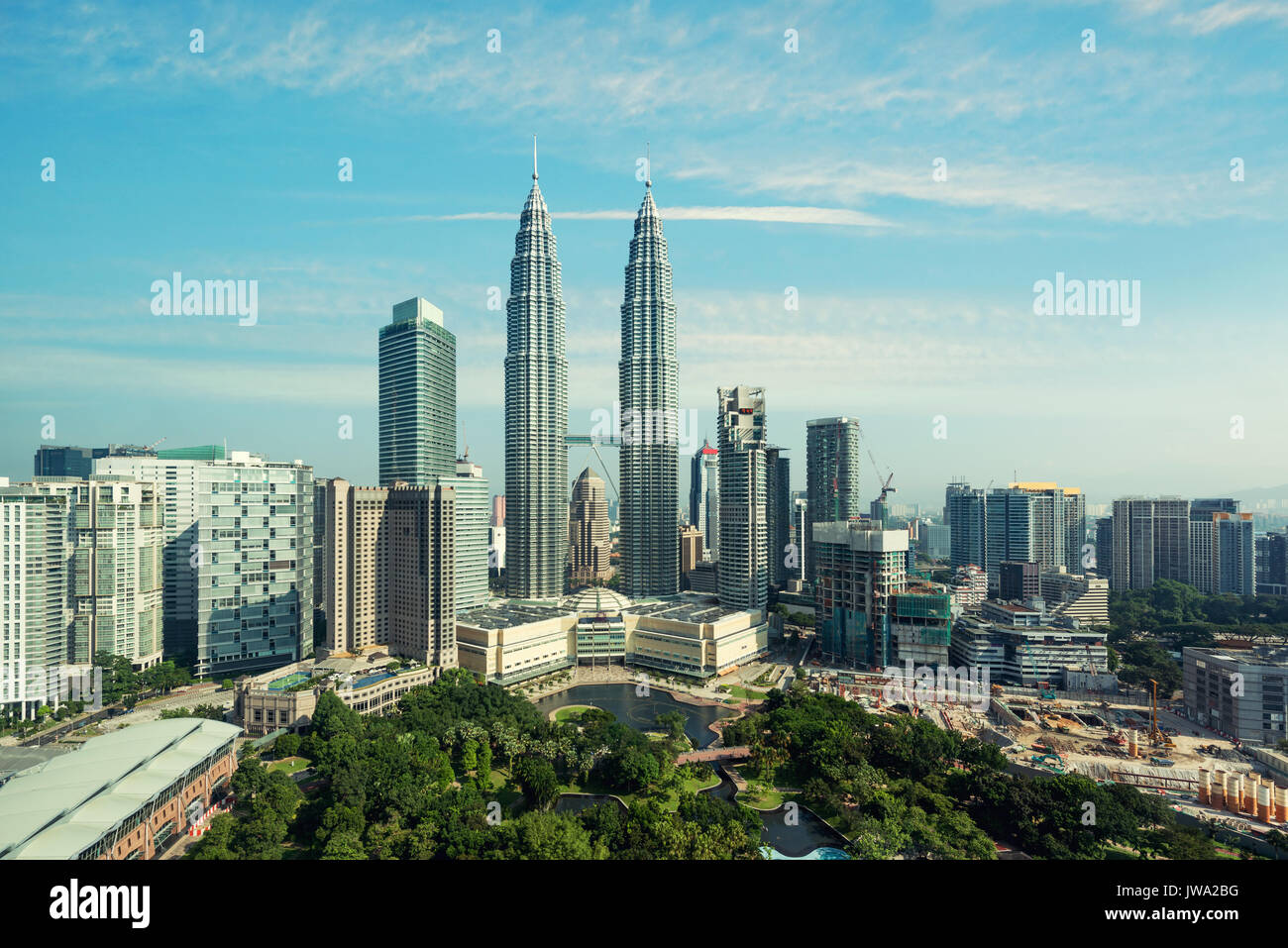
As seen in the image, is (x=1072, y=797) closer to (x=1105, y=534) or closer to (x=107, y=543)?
(x=107, y=543)

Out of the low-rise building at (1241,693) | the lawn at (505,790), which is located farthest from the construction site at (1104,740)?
the lawn at (505,790)

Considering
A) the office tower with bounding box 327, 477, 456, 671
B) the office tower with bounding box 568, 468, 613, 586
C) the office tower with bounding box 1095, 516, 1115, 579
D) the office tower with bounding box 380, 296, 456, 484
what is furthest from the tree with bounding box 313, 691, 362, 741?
the office tower with bounding box 1095, 516, 1115, 579

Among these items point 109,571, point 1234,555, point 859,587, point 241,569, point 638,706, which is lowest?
point 638,706

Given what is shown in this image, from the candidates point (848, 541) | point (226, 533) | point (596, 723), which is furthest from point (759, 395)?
point (226, 533)

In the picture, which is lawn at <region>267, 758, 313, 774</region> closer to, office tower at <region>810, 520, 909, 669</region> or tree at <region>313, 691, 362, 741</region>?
tree at <region>313, 691, 362, 741</region>

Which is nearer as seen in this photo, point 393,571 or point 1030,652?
point 1030,652

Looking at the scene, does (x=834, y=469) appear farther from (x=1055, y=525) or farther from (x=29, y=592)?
(x=29, y=592)

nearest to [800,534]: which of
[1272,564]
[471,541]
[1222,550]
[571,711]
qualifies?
[471,541]
